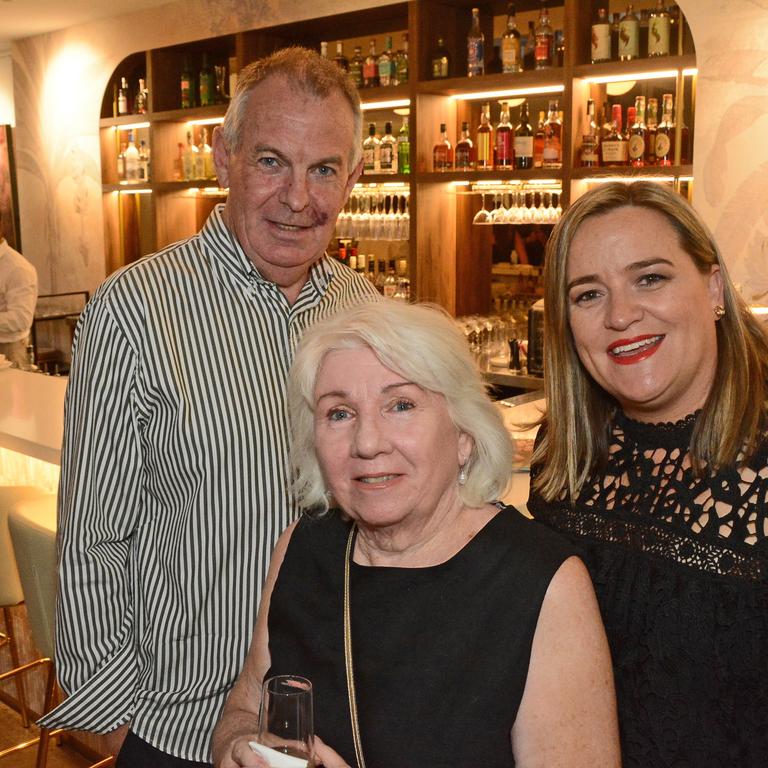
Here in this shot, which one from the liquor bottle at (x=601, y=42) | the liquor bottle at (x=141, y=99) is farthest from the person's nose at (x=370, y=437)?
the liquor bottle at (x=141, y=99)

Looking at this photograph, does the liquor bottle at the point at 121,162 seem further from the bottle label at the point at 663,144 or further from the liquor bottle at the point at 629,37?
the bottle label at the point at 663,144

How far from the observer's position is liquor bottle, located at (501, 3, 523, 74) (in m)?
5.24

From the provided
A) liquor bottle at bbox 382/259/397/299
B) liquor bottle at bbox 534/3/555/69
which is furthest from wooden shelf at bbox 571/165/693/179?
liquor bottle at bbox 382/259/397/299

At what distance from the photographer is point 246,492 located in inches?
71.9

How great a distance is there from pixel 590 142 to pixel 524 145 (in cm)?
47

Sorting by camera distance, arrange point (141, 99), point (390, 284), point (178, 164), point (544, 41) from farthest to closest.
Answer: point (141, 99)
point (178, 164)
point (390, 284)
point (544, 41)

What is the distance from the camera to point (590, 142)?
4965 mm

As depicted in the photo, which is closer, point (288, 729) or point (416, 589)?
point (288, 729)

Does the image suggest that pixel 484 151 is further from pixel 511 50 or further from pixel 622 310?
pixel 622 310

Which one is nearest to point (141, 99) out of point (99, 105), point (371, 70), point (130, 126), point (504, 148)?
point (130, 126)

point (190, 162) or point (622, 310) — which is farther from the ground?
point (190, 162)

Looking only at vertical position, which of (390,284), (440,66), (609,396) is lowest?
(390,284)

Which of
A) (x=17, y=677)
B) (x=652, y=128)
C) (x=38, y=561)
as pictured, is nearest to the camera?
(x=38, y=561)

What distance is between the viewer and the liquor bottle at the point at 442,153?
5625mm
